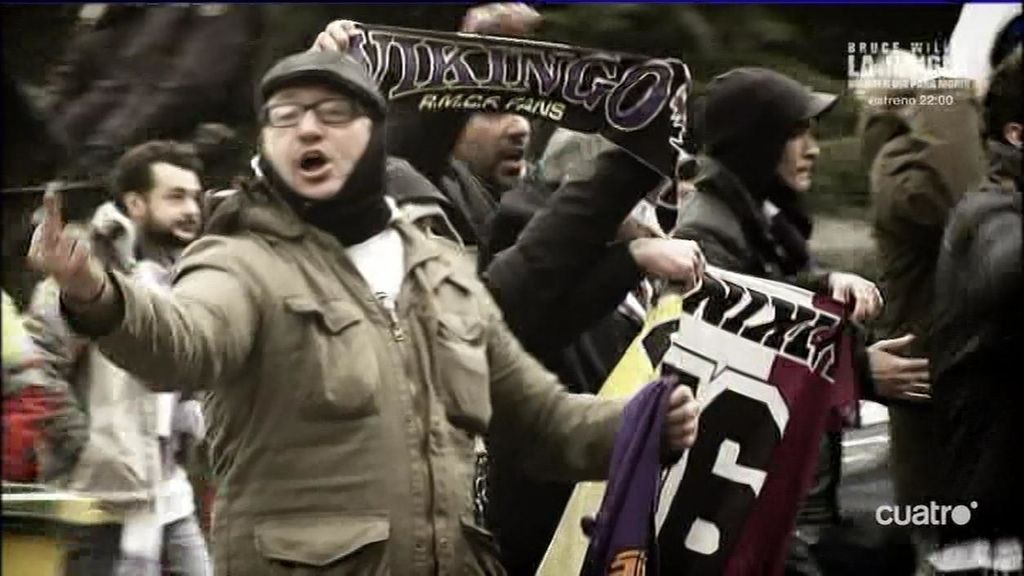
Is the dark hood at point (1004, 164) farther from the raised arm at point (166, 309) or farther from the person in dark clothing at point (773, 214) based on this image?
the raised arm at point (166, 309)

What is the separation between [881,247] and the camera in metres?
3.53

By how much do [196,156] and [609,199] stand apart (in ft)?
3.19

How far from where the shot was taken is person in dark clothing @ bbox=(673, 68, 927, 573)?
351 centimetres

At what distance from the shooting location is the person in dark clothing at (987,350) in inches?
138

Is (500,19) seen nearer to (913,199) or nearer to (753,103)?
(753,103)

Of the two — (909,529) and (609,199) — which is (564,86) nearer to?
(609,199)

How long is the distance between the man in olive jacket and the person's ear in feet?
3.20

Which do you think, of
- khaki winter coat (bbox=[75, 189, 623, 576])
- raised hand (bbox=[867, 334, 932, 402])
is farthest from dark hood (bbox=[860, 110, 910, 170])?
khaki winter coat (bbox=[75, 189, 623, 576])

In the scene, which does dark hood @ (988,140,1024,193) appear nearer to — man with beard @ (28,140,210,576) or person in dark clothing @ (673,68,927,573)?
person in dark clothing @ (673,68,927,573)

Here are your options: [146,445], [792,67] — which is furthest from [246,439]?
[792,67]

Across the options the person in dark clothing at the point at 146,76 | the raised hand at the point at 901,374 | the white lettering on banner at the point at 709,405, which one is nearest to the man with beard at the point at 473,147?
the person in dark clothing at the point at 146,76

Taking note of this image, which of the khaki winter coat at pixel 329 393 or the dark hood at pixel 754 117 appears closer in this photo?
the khaki winter coat at pixel 329 393

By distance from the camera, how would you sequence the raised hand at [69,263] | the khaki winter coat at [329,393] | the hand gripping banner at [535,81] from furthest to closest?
the hand gripping banner at [535,81] → the khaki winter coat at [329,393] → the raised hand at [69,263]

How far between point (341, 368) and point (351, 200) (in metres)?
0.39
